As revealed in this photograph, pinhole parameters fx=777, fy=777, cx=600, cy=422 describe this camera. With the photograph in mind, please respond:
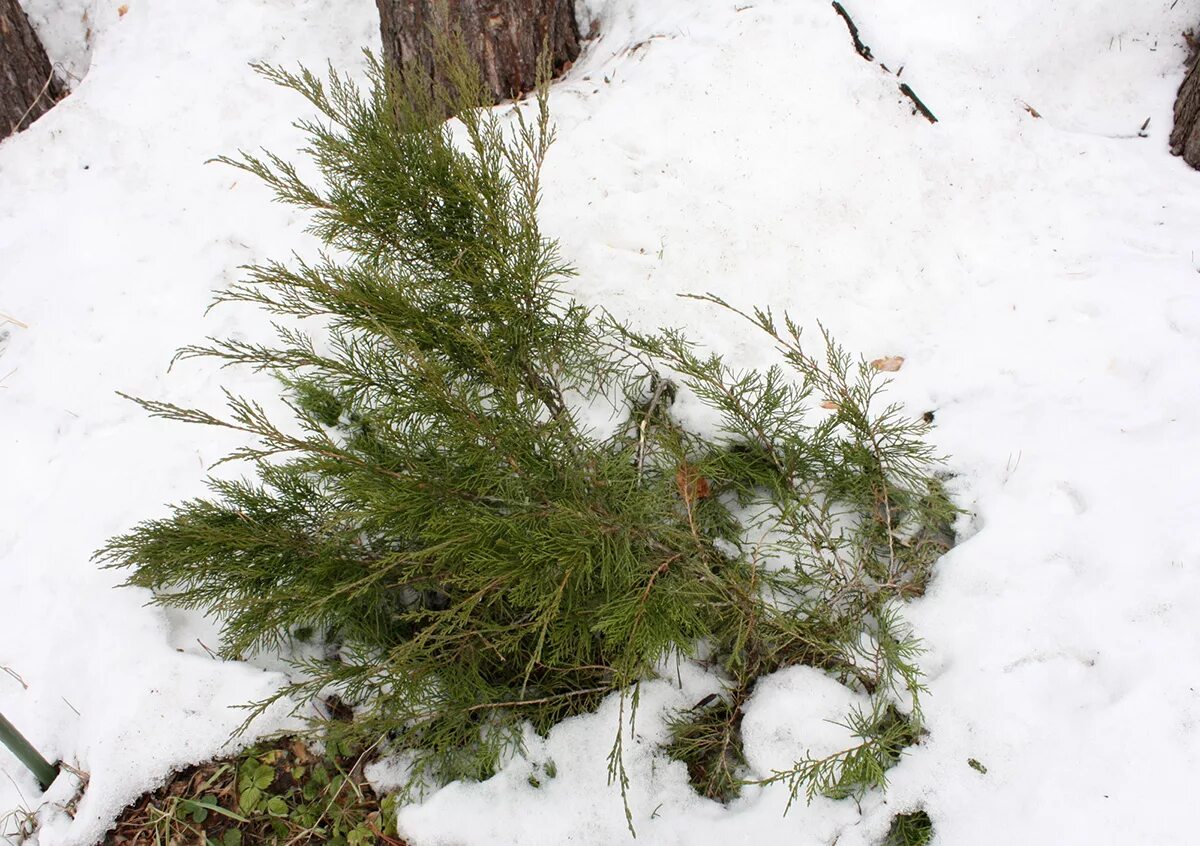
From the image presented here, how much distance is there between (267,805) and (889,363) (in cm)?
236

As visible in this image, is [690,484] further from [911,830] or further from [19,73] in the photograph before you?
[19,73]

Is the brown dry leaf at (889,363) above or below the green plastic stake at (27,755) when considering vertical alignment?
below

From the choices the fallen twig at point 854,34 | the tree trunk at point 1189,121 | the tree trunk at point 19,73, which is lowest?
the tree trunk at point 1189,121

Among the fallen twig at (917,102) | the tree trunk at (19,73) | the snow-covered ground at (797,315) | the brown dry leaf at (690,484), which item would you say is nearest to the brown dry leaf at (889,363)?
the snow-covered ground at (797,315)

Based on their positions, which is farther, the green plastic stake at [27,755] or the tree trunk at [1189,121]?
the tree trunk at [1189,121]

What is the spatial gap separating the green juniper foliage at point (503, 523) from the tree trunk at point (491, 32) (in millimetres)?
1354

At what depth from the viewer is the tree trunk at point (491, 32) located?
3328 mm

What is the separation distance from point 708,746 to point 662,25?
3022 millimetres

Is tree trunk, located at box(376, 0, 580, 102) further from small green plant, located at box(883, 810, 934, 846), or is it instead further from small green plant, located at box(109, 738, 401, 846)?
A: small green plant, located at box(883, 810, 934, 846)

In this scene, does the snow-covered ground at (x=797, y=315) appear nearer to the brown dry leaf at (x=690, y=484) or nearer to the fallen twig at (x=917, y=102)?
the fallen twig at (x=917, y=102)

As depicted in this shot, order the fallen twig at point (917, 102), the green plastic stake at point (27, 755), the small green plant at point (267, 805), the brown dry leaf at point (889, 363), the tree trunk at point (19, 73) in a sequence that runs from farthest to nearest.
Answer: the tree trunk at point (19, 73) < the fallen twig at point (917, 102) < the brown dry leaf at point (889, 363) < the small green plant at point (267, 805) < the green plastic stake at point (27, 755)

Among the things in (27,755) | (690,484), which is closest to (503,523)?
(690,484)

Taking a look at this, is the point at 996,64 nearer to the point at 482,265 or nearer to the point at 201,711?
the point at 482,265

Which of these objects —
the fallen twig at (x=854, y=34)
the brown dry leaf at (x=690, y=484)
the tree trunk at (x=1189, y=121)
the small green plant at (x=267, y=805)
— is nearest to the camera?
the brown dry leaf at (x=690, y=484)
